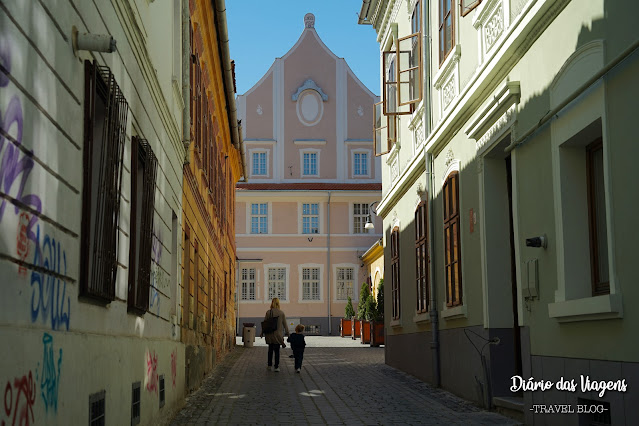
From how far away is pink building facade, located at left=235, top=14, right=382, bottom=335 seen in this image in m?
47.2

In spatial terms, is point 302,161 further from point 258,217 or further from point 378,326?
point 378,326

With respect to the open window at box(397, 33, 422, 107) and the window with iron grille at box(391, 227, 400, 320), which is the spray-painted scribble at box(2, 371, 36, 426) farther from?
the window with iron grille at box(391, 227, 400, 320)

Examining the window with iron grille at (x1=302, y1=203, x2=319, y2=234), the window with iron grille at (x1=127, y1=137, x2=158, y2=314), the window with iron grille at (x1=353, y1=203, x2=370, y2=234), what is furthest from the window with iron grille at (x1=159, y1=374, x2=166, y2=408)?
the window with iron grille at (x1=353, y1=203, x2=370, y2=234)

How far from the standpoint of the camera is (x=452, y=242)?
45.6 ft

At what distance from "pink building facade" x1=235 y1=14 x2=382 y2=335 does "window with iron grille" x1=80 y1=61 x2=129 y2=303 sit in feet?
132

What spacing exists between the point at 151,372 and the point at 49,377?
446 cm

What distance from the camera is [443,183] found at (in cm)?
1452

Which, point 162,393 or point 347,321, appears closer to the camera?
point 162,393

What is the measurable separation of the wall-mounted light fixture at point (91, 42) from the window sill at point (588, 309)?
4398 mm

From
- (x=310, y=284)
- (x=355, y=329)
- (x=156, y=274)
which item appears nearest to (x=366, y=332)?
(x=355, y=329)

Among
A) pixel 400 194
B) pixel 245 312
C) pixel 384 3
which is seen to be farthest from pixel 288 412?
pixel 245 312

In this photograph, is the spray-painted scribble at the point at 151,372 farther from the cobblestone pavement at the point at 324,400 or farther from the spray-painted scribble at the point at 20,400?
the spray-painted scribble at the point at 20,400

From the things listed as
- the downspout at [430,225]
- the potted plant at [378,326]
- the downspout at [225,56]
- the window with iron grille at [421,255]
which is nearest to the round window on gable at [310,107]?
the potted plant at [378,326]

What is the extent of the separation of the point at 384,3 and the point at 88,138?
15792 millimetres
